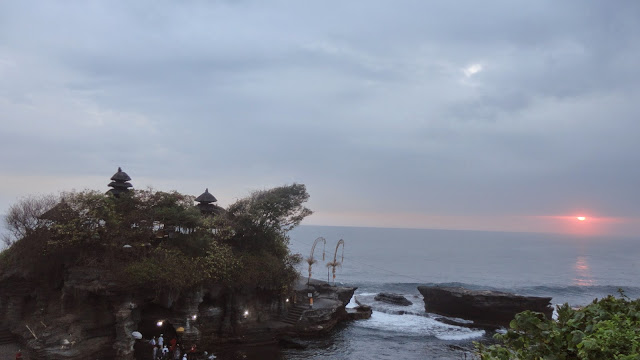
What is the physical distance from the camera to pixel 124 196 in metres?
33.3

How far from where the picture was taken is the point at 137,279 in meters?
27.5

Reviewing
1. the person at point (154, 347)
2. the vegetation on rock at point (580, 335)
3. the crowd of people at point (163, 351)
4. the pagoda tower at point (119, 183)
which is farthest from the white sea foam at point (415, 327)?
the vegetation on rock at point (580, 335)

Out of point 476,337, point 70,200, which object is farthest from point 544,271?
point 70,200

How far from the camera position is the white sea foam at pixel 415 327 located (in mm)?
38719

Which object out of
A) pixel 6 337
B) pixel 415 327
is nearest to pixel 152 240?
pixel 6 337

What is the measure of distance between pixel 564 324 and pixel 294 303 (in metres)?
32.8

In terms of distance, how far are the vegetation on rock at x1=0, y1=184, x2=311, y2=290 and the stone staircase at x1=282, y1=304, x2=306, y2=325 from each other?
3299 millimetres

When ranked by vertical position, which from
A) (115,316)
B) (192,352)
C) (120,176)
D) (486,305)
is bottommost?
(192,352)

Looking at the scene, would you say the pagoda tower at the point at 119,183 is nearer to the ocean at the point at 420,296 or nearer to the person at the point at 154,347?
the person at the point at 154,347

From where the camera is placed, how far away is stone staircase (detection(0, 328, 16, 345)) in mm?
28984

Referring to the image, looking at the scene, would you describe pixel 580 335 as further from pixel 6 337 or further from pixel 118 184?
pixel 6 337

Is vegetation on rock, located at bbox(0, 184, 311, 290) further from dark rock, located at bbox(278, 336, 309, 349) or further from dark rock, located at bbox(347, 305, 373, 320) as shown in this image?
dark rock, located at bbox(347, 305, 373, 320)

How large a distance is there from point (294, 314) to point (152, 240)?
14252mm

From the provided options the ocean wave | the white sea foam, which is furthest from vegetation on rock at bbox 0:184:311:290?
the ocean wave
